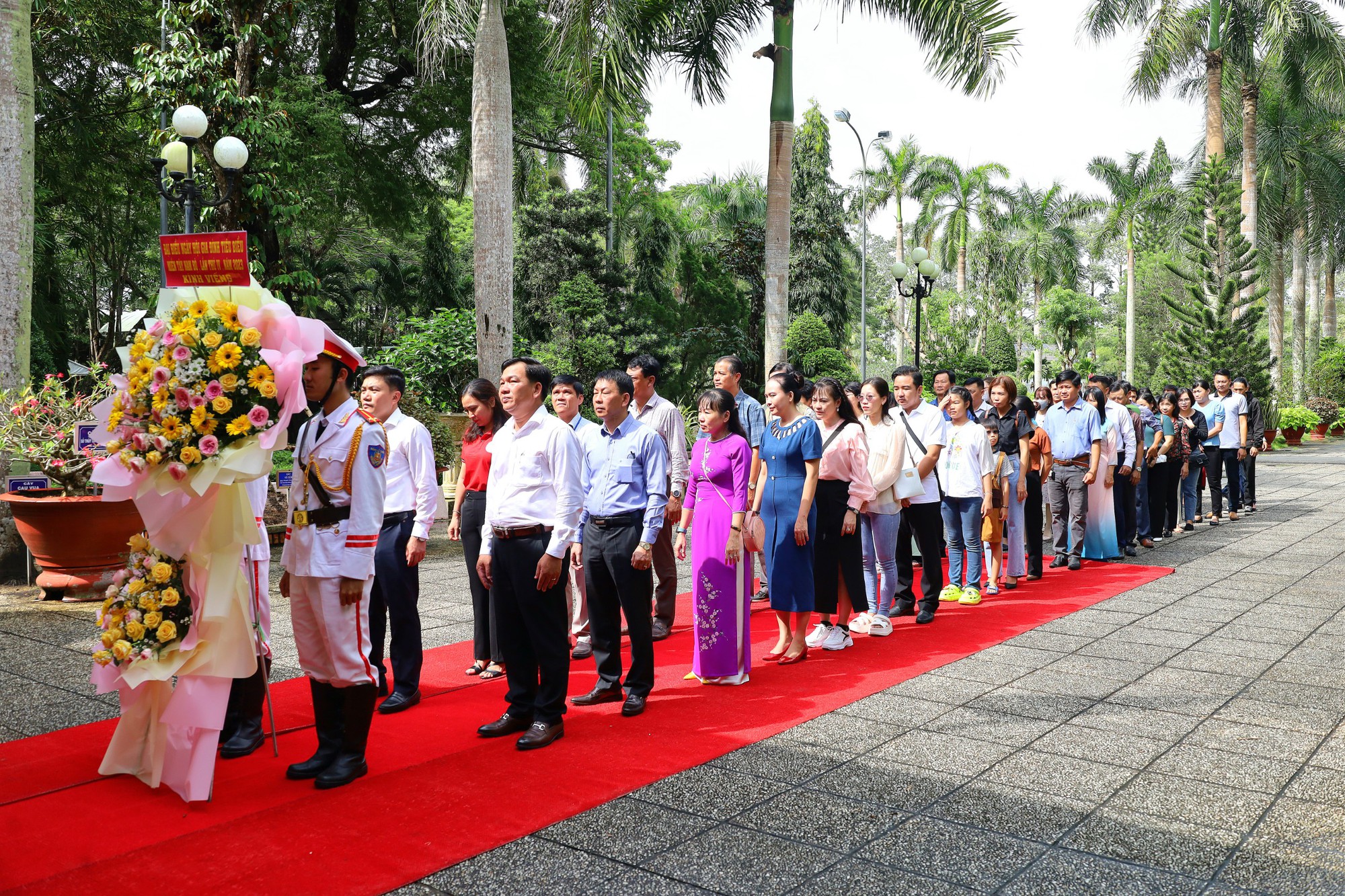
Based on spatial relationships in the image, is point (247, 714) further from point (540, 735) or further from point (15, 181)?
point (15, 181)

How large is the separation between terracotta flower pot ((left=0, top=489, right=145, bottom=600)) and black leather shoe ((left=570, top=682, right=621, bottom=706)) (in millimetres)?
4520

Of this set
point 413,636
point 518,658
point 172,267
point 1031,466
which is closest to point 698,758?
point 518,658

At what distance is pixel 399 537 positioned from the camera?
5.48 metres

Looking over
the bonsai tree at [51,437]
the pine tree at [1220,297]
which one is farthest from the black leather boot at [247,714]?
the pine tree at [1220,297]

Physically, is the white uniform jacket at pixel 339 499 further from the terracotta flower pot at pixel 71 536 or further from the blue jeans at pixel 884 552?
the terracotta flower pot at pixel 71 536

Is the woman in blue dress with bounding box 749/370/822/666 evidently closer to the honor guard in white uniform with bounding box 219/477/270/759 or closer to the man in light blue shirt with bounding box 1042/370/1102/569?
the honor guard in white uniform with bounding box 219/477/270/759

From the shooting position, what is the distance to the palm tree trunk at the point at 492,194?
11.1 metres

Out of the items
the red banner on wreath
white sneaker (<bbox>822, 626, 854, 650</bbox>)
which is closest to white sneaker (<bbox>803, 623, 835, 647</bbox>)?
white sneaker (<bbox>822, 626, 854, 650</bbox>)

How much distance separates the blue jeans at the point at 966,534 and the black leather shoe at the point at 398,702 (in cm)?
482

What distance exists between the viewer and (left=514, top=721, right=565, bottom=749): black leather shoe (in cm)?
464

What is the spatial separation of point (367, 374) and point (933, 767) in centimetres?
350

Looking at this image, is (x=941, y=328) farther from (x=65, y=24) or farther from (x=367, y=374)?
(x=367, y=374)

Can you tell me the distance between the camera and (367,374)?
5.50m

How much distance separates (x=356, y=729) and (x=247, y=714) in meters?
0.83
